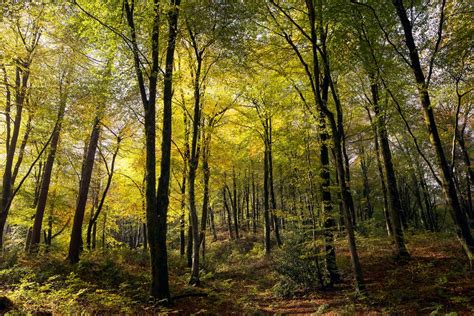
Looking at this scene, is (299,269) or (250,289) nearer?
(299,269)

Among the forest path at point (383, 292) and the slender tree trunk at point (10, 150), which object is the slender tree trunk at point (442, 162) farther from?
the slender tree trunk at point (10, 150)

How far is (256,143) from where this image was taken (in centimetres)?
2105

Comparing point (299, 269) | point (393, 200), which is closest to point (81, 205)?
point (299, 269)

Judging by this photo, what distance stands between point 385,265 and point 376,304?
4.06 metres

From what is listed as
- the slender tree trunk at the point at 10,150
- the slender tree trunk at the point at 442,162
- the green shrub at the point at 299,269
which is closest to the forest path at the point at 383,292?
the green shrub at the point at 299,269

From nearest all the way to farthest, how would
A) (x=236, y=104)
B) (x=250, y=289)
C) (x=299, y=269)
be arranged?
1. (x=299, y=269)
2. (x=250, y=289)
3. (x=236, y=104)

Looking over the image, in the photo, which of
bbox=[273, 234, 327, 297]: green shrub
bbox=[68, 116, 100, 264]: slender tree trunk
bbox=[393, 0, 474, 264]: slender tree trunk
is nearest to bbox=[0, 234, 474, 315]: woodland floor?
bbox=[273, 234, 327, 297]: green shrub

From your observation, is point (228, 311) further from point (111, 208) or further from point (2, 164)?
point (2, 164)

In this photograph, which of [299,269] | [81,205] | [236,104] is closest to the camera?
[299,269]

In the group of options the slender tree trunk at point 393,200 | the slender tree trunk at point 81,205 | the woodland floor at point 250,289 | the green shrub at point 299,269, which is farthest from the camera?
the slender tree trunk at point 81,205

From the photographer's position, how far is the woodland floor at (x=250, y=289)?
260 inches

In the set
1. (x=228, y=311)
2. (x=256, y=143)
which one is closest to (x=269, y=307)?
(x=228, y=311)

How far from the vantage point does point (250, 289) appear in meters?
11.7

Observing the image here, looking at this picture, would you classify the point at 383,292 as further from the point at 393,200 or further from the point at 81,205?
the point at 81,205
